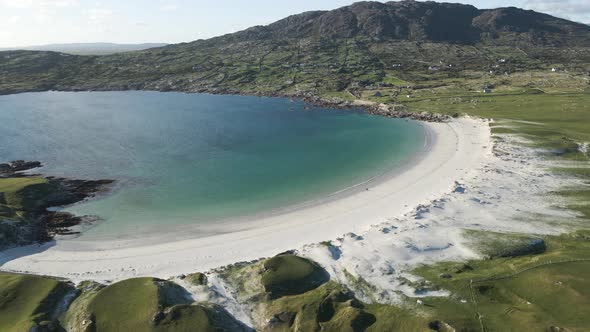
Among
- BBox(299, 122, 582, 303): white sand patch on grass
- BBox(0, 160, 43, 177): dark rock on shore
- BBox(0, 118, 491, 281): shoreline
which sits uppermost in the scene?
BBox(0, 160, 43, 177): dark rock on shore

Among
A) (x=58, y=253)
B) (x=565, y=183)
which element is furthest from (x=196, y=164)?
(x=565, y=183)

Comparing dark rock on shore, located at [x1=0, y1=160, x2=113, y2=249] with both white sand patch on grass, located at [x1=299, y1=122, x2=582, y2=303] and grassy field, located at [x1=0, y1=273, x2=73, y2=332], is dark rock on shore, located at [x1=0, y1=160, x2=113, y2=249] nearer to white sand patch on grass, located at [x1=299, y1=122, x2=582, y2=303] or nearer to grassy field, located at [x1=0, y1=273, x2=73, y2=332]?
grassy field, located at [x1=0, y1=273, x2=73, y2=332]

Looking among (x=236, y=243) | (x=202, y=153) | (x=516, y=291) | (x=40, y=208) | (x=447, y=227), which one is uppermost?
(x=202, y=153)

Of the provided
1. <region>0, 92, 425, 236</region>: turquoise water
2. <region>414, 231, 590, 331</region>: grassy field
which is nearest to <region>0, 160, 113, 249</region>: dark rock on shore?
<region>0, 92, 425, 236</region>: turquoise water

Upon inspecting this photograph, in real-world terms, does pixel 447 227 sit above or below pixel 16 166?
below

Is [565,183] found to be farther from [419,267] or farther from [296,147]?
[296,147]

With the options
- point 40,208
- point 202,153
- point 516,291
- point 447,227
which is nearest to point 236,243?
point 447,227

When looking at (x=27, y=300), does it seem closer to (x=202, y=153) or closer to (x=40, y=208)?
(x=40, y=208)
